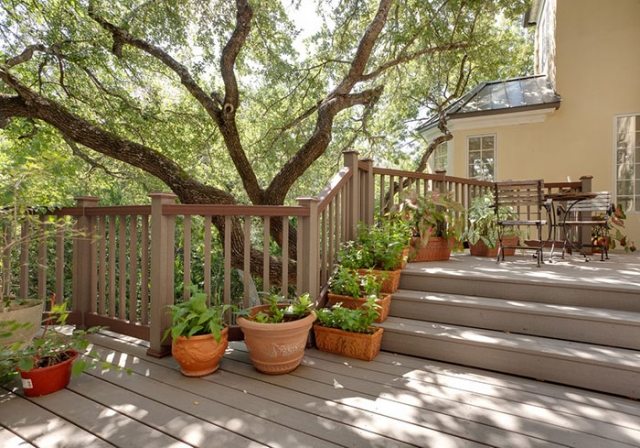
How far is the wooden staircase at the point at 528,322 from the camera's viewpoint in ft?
7.19

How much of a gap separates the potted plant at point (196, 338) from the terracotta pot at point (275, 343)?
0.61ft

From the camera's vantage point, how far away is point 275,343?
229 cm

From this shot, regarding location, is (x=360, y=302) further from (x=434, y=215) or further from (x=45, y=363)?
(x=45, y=363)

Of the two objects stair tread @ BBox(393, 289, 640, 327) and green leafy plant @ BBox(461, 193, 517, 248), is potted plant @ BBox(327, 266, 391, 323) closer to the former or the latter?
stair tread @ BBox(393, 289, 640, 327)

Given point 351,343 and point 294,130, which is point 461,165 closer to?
point 294,130

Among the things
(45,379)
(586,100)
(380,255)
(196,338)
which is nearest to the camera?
(45,379)

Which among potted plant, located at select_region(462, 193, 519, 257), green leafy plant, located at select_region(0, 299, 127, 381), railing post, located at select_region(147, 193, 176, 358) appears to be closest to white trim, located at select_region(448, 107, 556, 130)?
potted plant, located at select_region(462, 193, 519, 257)

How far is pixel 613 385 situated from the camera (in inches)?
81.7

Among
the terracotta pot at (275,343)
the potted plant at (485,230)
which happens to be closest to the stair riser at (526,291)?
the terracotta pot at (275,343)

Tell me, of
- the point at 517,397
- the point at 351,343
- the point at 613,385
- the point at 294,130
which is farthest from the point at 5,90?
the point at 613,385

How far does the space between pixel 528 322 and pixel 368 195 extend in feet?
6.39

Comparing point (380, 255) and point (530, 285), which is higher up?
point (380, 255)

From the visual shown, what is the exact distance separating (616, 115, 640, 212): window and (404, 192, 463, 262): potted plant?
4171 mm

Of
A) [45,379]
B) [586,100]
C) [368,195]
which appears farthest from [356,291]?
[586,100]
